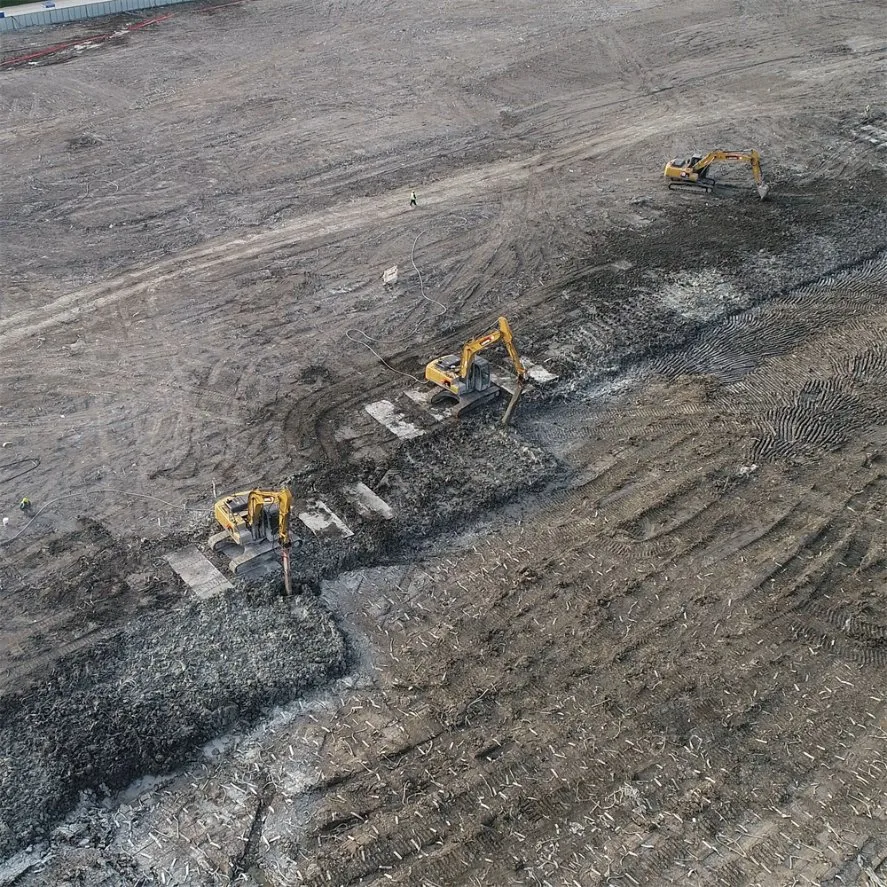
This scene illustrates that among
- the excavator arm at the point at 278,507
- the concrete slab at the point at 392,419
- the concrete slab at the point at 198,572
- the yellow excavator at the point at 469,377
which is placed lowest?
the concrete slab at the point at 392,419

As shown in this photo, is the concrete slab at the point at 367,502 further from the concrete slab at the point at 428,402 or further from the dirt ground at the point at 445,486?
the concrete slab at the point at 428,402

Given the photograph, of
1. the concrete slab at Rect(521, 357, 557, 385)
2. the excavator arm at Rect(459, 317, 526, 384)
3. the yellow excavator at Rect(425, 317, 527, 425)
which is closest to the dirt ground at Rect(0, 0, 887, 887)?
the concrete slab at Rect(521, 357, 557, 385)

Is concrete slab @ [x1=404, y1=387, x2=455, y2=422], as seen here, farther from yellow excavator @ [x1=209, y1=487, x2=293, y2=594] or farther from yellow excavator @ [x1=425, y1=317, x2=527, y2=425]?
yellow excavator @ [x1=209, y1=487, x2=293, y2=594]

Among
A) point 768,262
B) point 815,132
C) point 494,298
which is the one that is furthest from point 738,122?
point 494,298

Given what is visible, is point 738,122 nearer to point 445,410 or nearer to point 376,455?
point 445,410

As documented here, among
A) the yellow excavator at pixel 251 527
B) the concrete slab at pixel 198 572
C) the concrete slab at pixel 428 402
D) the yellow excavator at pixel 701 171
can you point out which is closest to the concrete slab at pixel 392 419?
the concrete slab at pixel 428 402

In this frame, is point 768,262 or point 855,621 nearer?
point 855,621

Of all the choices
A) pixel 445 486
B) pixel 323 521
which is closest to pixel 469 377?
pixel 445 486
